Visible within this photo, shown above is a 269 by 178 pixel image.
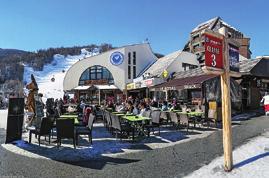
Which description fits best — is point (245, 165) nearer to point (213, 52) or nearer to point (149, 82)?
point (213, 52)

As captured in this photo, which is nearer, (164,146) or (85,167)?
(85,167)

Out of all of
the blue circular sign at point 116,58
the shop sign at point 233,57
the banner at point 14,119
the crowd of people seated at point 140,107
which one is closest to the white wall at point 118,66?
the blue circular sign at point 116,58

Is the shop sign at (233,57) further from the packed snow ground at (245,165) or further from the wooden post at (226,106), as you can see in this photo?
the packed snow ground at (245,165)

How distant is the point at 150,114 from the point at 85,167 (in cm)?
580

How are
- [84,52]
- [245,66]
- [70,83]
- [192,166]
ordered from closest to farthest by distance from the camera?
1. [192,166]
2. [245,66]
3. [70,83]
4. [84,52]

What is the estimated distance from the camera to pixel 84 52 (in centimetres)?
15488

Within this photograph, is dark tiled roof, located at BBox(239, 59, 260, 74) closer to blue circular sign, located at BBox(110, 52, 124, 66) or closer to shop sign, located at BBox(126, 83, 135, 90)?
shop sign, located at BBox(126, 83, 135, 90)

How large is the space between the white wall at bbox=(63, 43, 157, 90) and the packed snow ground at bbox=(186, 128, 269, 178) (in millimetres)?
32154

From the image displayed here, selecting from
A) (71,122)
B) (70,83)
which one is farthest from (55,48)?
(71,122)

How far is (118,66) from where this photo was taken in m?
40.4

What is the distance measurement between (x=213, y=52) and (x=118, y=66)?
34.3 meters

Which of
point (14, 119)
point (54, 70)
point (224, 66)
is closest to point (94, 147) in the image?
point (14, 119)

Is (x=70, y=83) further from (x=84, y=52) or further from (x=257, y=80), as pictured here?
(x=84, y=52)

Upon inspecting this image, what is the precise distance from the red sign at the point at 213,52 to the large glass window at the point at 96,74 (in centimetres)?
3439
